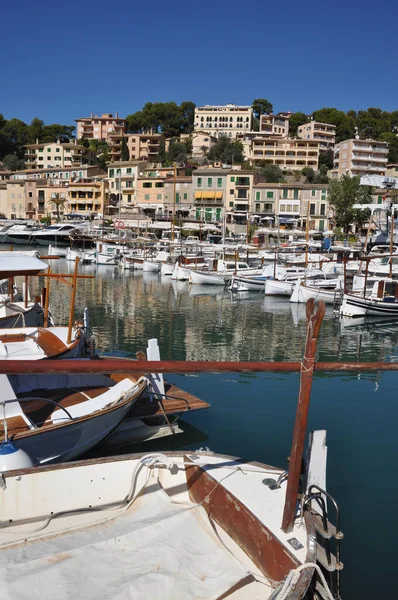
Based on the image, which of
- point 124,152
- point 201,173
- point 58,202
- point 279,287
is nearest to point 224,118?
point 124,152

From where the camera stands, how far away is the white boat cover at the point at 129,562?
4055 millimetres

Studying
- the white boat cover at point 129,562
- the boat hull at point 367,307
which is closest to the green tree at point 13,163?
the boat hull at point 367,307

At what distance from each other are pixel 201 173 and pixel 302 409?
7550 cm

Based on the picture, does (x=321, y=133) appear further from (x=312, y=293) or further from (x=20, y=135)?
(x=312, y=293)

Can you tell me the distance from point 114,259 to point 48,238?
2013cm

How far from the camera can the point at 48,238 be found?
226ft

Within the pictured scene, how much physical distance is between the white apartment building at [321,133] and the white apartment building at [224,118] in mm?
16054

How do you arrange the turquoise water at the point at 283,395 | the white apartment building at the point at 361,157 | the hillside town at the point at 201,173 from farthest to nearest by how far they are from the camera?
the white apartment building at the point at 361,157, the hillside town at the point at 201,173, the turquoise water at the point at 283,395

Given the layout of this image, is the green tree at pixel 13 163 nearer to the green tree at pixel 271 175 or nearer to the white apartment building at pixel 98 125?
the white apartment building at pixel 98 125

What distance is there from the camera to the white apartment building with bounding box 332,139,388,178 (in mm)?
92500

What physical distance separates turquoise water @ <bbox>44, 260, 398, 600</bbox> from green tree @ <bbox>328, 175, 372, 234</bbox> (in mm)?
Result: 35074

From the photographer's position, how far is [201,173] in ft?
253

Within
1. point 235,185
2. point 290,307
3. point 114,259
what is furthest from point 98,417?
point 235,185

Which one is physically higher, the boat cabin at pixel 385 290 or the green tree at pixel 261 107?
the green tree at pixel 261 107
